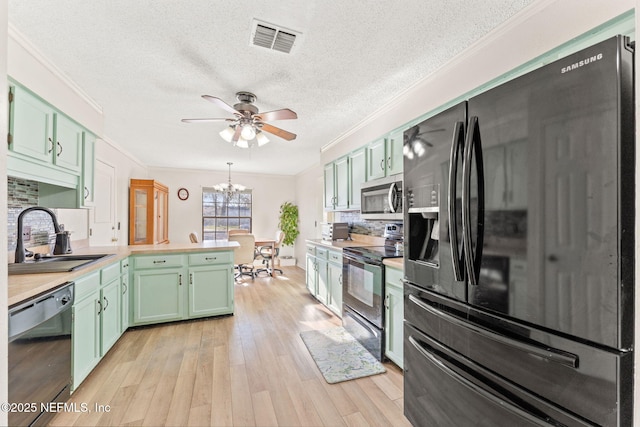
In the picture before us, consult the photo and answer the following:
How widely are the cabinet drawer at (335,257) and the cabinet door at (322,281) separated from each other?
0.66 feet

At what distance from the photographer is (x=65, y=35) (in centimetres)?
175

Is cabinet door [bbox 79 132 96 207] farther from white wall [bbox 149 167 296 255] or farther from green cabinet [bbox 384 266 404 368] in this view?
white wall [bbox 149 167 296 255]

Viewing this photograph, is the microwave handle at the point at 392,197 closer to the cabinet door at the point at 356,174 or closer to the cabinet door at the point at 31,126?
the cabinet door at the point at 356,174

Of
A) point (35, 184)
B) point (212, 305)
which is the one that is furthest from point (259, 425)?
point (35, 184)

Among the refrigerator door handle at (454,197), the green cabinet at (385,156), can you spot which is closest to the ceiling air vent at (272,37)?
the refrigerator door handle at (454,197)

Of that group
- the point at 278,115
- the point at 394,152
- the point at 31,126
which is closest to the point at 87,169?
the point at 31,126

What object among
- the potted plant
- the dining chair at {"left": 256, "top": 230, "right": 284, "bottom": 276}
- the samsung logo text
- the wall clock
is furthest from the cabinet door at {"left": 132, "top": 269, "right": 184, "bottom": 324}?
the wall clock

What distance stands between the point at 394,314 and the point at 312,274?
6.88 feet

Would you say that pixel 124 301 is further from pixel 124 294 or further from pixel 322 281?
pixel 322 281

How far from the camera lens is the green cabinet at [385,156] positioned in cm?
267

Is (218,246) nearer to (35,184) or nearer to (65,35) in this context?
(35,184)

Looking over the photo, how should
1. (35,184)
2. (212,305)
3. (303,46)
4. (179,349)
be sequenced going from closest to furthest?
1. (303,46)
2. (35,184)
3. (179,349)
4. (212,305)

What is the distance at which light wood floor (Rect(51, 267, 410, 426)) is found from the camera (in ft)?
5.67

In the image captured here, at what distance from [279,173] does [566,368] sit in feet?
21.8
